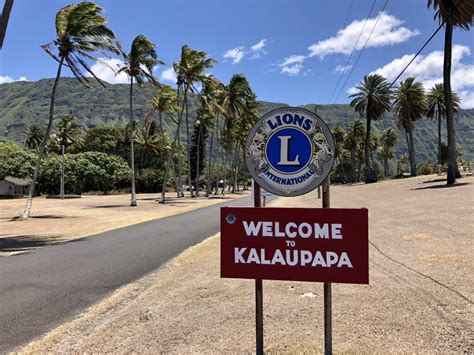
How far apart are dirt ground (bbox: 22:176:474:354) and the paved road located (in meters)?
0.37

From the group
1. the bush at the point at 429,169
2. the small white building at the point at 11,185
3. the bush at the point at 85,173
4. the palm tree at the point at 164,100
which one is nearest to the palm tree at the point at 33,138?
the bush at the point at 85,173

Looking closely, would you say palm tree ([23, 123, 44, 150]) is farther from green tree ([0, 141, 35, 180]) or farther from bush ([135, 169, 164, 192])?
bush ([135, 169, 164, 192])

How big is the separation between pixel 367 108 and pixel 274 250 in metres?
66.2

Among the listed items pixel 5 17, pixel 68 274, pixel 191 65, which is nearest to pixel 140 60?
pixel 191 65

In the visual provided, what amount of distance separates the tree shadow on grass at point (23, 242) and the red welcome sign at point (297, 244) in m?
10.2

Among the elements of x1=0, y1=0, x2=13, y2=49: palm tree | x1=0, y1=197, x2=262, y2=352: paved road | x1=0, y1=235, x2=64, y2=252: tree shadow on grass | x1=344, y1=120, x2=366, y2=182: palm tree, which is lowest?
x1=0, y1=235, x2=64, y2=252: tree shadow on grass

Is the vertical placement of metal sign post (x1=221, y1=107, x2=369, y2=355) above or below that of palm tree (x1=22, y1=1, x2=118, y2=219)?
below

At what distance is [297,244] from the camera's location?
13.0 feet

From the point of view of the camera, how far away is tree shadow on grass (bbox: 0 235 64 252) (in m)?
12.6

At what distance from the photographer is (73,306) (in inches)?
252

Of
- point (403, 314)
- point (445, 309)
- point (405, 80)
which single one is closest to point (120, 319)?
point (403, 314)

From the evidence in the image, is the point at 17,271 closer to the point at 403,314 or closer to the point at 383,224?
the point at 403,314

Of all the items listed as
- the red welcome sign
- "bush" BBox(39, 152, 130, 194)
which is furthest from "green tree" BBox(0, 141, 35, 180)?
the red welcome sign

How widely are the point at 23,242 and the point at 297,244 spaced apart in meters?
12.4
